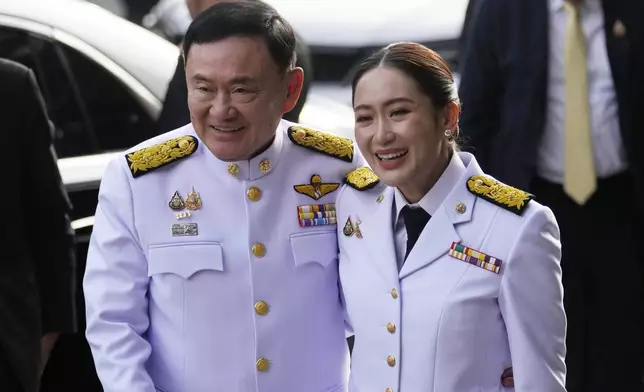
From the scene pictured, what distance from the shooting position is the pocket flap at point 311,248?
2.80 m

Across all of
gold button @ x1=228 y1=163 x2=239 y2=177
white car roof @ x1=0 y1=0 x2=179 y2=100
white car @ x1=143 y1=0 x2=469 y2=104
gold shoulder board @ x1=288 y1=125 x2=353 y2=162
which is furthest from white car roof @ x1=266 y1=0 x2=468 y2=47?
gold button @ x1=228 y1=163 x2=239 y2=177

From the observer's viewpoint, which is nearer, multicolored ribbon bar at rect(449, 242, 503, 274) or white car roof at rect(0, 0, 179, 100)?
multicolored ribbon bar at rect(449, 242, 503, 274)

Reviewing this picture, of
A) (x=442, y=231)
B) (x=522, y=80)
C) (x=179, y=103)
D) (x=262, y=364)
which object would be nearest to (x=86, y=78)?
(x=179, y=103)

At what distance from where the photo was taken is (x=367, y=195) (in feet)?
9.27

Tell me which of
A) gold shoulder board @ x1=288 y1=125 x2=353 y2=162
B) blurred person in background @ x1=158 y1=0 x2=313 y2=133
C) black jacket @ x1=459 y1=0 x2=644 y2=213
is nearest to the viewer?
gold shoulder board @ x1=288 y1=125 x2=353 y2=162

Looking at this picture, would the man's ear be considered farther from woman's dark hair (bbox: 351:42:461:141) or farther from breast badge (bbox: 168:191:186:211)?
breast badge (bbox: 168:191:186:211)

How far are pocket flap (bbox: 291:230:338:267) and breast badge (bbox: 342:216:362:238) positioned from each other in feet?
0.14

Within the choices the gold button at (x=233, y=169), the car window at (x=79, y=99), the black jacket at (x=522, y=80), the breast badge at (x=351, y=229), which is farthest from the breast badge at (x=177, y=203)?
the black jacket at (x=522, y=80)

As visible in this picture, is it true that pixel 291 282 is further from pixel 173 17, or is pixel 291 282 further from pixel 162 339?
pixel 173 17

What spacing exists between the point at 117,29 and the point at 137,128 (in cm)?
34

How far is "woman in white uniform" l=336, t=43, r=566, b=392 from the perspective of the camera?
102 inches

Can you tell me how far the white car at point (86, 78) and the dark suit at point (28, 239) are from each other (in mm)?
552

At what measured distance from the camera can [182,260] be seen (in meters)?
2.74

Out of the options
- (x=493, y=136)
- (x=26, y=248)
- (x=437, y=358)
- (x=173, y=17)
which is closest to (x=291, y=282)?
(x=437, y=358)
